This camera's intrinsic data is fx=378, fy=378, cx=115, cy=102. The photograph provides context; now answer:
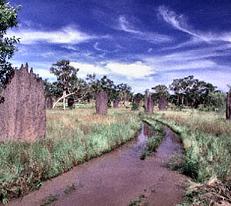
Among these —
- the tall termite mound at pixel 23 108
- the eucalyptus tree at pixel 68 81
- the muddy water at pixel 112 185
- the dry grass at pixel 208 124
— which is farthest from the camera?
the eucalyptus tree at pixel 68 81

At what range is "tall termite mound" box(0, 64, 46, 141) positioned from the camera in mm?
17422

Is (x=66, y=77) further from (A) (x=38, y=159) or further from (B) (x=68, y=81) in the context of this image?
(A) (x=38, y=159)

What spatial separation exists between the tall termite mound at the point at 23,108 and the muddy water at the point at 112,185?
141 inches

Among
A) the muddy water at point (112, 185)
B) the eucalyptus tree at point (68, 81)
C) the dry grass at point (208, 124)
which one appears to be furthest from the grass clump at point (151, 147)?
the eucalyptus tree at point (68, 81)

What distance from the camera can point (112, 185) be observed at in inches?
501

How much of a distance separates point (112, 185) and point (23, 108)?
7.19 m

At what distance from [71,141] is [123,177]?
445 cm

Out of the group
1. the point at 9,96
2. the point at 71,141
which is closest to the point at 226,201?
the point at 71,141

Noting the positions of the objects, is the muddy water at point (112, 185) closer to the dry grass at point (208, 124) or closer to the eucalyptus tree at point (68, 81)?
the dry grass at point (208, 124)

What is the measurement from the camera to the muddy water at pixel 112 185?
35.8ft

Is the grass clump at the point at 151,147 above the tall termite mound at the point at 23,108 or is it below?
below

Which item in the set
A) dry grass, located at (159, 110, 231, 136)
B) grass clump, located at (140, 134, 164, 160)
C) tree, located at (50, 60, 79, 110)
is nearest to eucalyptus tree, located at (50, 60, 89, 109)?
tree, located at (50, 60, 79, 110)

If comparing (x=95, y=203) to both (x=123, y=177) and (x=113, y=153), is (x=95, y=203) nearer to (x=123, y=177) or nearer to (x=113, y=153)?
(x=123, y=177)

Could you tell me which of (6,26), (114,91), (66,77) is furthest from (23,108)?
(114,91)
